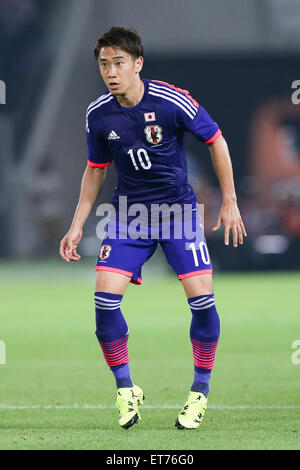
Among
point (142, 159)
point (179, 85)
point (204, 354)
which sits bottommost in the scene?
point (204, 354)

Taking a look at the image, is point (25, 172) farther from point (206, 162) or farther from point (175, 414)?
point (175, 414)

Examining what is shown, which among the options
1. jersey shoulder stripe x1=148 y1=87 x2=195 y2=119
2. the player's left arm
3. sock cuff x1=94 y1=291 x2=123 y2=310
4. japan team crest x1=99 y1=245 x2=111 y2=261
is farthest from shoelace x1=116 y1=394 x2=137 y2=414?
jersey shoulder stripe x1=148 y1=87 x2=195 y2=119

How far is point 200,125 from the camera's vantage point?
768cm

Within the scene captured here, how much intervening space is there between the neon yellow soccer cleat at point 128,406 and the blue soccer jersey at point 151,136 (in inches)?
46.5

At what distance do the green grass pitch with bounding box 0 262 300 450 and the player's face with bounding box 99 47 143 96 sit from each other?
2059mm

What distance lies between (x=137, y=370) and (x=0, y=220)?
750 inches

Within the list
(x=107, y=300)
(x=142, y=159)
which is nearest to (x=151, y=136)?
(x=142, y=159)

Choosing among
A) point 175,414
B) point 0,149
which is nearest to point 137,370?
point 175,414

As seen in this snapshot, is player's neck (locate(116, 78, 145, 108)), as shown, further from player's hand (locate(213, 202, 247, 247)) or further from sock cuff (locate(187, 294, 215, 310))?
sock cuff (locate(187, 294, 215, 310))

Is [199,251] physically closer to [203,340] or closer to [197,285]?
[197,285]

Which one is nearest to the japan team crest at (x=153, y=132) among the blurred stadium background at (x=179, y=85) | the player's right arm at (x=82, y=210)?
Result: the player's right arm at (x=82, y=210)

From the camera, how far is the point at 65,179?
100ft

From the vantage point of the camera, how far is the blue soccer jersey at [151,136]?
7.68 meters

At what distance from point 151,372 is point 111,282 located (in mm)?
2974
